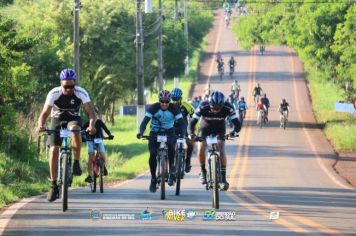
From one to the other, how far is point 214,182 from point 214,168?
0.29 meters

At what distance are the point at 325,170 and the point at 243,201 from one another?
17540mm

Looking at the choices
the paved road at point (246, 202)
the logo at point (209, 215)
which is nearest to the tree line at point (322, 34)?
the paved road at point (246, 202)

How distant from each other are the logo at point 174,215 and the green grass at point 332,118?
103 feet

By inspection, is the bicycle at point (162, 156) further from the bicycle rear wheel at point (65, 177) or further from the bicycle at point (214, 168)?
the bicycle rear wheel at point (65, 177)

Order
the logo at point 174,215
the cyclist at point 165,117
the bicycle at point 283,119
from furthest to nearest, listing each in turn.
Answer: the bicycle at point 283,119, the cyclist at point 165,117, the logo at point 174,215

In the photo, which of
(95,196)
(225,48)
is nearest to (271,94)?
(225,48)

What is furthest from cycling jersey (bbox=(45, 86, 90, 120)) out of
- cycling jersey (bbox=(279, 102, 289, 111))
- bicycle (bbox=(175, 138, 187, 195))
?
cycling jersey (bbox=(279, 102, 289, 111))

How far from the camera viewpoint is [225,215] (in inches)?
640

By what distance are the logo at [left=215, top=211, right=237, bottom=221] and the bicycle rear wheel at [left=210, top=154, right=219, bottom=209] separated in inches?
22.5

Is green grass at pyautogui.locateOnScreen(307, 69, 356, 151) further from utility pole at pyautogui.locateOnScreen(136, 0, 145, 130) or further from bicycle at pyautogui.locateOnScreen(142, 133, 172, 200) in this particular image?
bicycle at pyautogui.locateOnScreen(142, 133, 172, 200)

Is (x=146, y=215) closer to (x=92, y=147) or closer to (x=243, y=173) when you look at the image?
(x=92, y=147)

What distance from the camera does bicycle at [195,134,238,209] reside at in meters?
17.3

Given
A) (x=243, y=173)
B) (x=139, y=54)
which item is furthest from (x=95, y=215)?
(x=139, y=54)

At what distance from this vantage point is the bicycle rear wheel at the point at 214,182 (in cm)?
1725
